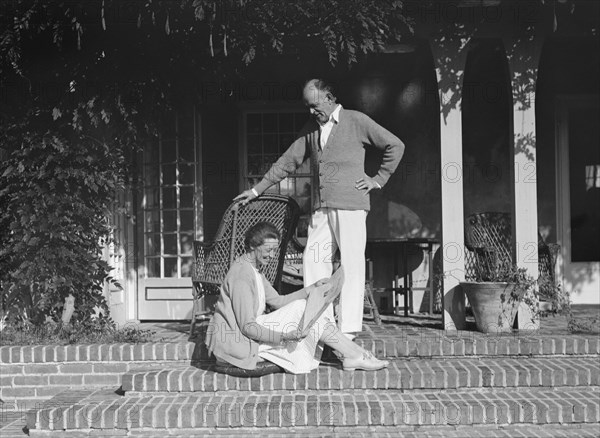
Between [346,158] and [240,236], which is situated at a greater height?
[346,158]

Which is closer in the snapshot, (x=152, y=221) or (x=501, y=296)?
(x=501, y=296)

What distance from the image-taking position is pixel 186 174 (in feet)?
23.3

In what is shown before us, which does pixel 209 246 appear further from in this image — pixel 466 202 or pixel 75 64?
pixel 466 202

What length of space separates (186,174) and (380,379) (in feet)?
11.3

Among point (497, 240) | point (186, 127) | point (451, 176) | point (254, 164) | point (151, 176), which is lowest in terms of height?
point (497, 240)

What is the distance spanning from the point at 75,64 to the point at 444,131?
2.99m

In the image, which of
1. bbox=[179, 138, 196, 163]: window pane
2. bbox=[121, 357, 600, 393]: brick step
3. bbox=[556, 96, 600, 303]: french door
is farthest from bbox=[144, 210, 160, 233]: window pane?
bbox=[556, 96, 600, 303]: french door

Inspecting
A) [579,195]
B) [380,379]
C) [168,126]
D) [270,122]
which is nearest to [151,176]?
[168,126]

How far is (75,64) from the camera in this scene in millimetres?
5566

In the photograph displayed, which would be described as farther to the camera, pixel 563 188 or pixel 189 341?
pixel 563 188

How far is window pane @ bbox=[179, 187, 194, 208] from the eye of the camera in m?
7.07

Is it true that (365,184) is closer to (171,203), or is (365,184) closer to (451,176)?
(451,176)

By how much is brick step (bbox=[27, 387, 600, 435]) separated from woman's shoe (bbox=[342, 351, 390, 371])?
24 centimetres

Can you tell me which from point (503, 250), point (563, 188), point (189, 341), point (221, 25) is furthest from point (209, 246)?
point (563, 188)
